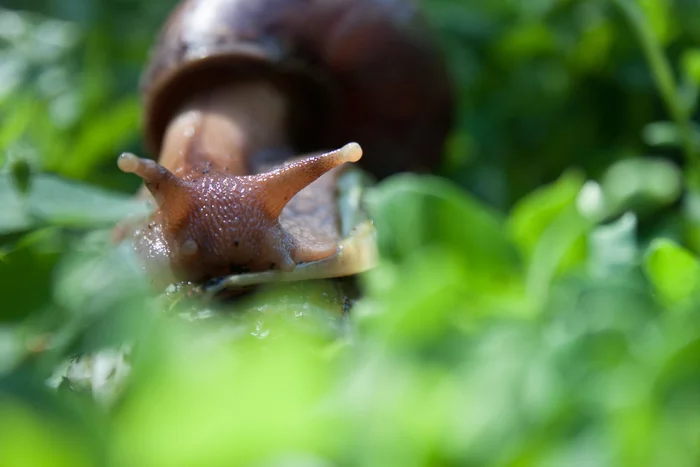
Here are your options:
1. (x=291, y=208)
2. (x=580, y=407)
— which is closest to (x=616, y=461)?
(x=580, y=407)

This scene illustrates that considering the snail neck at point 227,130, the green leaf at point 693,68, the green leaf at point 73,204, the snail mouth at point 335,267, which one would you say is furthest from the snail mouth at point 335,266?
the green leaf at point 693,68

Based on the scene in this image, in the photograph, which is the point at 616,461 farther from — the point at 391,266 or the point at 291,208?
the point at 291,208

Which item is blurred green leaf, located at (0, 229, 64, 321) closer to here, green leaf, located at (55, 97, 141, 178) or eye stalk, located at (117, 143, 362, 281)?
eye stalk, located at (117, 143, 362, 281)

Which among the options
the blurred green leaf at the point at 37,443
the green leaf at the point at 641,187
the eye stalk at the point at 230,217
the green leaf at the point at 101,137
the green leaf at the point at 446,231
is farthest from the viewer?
the green leaf at the point at 101,137

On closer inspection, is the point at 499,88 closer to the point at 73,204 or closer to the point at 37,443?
the point at 73,204

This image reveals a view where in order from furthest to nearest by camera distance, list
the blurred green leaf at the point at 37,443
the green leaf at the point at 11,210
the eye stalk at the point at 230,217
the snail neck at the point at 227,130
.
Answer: the snail neck at the point at 227,130, the eye stalk at the point at 230,217, the green leaf at the point at 11,210, the blurred green leaf at the point at 37,443

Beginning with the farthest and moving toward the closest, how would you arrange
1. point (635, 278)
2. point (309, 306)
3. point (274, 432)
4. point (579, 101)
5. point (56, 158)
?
point (579, 101) → point (56, 158) → point (309, 306) → point (635, 278) → point (274, 432)

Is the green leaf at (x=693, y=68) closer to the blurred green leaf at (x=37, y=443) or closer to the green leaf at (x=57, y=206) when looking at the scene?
the green leaf at (x=57, y=206)
